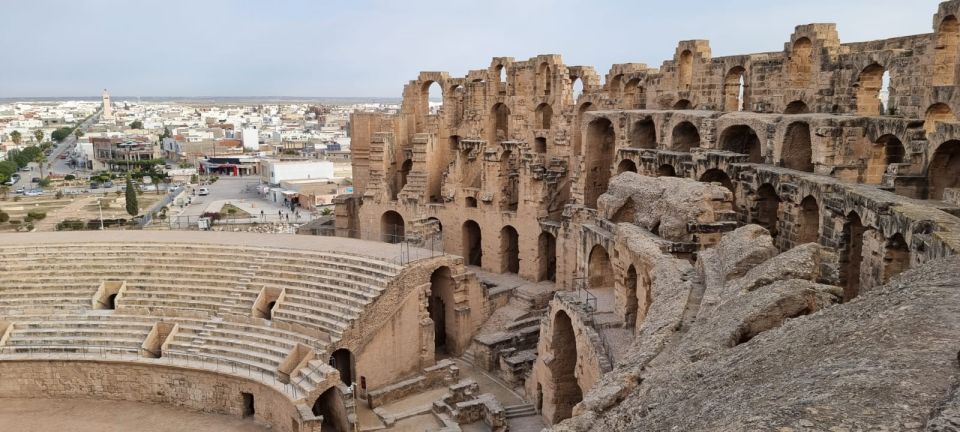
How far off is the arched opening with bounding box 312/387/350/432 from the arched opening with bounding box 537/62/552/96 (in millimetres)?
17347

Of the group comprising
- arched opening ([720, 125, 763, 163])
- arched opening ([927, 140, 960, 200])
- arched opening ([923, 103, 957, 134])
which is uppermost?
arched opening ([923, 103, 957, 134])

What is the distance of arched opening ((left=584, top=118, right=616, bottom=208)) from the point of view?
26406 millimetres

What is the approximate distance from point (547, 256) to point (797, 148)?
9332mm

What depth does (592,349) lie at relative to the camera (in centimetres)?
1496

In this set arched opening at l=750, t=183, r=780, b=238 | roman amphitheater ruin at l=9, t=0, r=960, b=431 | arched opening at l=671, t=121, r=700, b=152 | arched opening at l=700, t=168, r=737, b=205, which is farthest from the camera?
arched opening at l=671, t=121, r=700, b=152

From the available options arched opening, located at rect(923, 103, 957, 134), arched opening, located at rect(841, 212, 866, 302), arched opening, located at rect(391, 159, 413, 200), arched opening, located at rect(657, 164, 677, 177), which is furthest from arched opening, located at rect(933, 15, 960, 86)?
arched opening, located at rect(391, 159, 413, 200)

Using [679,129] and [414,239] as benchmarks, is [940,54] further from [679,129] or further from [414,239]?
[414,239]

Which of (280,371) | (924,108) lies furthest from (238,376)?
(924,108)

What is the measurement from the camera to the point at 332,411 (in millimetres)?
18078

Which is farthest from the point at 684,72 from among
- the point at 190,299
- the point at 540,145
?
the point at 190,299

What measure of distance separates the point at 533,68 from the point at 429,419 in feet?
57.6

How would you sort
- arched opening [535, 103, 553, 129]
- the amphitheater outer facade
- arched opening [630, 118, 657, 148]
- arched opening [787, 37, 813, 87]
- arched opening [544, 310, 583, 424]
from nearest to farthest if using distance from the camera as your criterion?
the amphitheater outer facade < arched opening [544, 310, 583, 424] < arched opening [787, 37, 813, 87] < arched opening [630, 118, 657, 148] < arched opening [535, 103, 553, 129]

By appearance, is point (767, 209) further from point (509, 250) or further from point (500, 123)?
point (500, 123)

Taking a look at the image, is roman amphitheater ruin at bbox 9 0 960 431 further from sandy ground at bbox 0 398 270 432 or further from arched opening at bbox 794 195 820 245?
sandy ground at bbox 0 398 270 432
